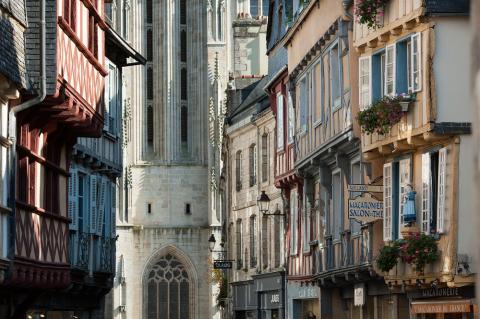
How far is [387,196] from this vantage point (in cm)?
2167

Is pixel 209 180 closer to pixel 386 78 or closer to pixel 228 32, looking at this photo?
pixel 228 32

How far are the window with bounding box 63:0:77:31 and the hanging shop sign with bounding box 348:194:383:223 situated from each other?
5079mm

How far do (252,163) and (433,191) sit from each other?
25.0 m

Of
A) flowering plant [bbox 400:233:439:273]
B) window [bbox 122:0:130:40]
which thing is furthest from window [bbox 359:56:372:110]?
window [bbox 122:0:130:40]

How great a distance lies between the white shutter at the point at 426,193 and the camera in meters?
19.7

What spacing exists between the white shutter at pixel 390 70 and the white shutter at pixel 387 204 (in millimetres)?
1316

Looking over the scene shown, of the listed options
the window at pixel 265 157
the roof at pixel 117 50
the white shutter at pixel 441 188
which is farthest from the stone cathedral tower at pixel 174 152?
the white shutter at pixel 441 188

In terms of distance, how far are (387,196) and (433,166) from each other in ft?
6.27

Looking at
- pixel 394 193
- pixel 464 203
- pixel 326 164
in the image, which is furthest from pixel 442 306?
pixel 326 164

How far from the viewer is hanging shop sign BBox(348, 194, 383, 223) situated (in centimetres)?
2175

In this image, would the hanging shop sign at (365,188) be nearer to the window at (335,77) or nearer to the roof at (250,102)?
the window at (335,77)

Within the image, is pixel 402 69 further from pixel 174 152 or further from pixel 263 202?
pixel 174 152

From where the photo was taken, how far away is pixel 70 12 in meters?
23.3

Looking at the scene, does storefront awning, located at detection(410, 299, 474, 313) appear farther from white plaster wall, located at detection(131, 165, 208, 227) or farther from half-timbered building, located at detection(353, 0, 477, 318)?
white plaster wall, located at detection(131, 165, 208, 227)
